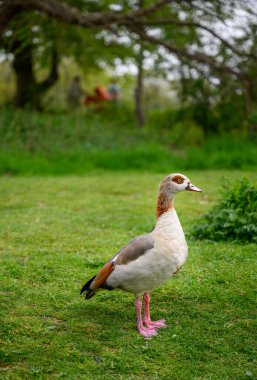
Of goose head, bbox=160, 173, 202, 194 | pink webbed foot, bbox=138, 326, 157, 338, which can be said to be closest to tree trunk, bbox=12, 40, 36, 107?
goose head, bbox=160, 173, 202, 194

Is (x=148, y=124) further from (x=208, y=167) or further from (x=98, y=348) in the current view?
(x=98, y=348)

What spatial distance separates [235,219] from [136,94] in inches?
535

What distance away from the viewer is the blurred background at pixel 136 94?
1259cm

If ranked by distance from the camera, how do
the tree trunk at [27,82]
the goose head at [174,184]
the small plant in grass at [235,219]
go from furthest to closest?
the tree trunk at [27,82]
the small plant in grass at [235,219]
the goose head at [174,184]

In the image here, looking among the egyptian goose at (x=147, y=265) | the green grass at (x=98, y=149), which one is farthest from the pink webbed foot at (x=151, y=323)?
the green grass at (x=98, y=149)

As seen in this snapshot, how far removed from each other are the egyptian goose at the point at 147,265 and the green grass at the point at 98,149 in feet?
26.6

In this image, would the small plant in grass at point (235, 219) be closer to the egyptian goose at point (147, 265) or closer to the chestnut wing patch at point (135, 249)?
the egyptian goose at point (147, 265)

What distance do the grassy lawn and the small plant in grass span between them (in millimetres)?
250

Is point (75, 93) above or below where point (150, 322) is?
above

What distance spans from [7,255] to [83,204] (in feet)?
10.4

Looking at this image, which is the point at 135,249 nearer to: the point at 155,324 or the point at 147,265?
the point at 147,265

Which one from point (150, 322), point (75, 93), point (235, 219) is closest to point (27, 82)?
point (75, 93)

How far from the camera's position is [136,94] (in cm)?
1948

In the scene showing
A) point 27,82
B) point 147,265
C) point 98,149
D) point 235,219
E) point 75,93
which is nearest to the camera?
point 147,265
